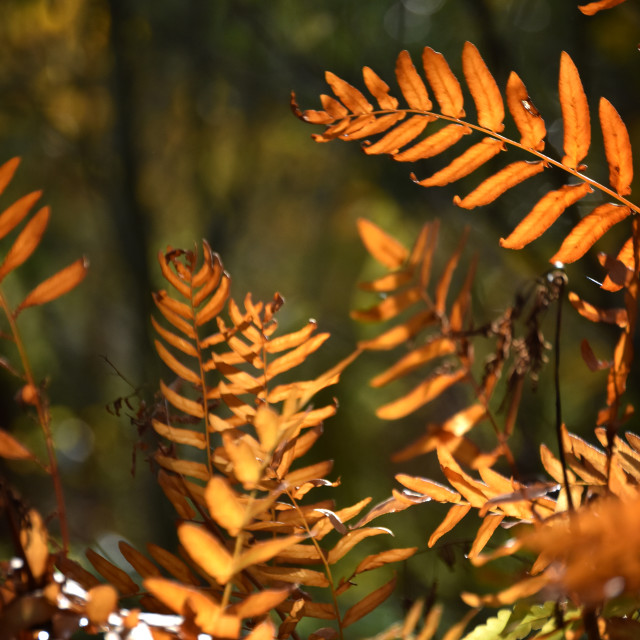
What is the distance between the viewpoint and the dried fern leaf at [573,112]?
0.19 m

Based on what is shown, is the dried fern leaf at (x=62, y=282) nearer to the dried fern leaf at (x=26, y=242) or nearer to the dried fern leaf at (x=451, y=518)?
the dried fern leaf at (x=26, y=242)

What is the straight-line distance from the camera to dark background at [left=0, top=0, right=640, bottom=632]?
50.4 inches

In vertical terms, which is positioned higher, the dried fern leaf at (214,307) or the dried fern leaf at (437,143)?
the dried fern leaf at (437,143)

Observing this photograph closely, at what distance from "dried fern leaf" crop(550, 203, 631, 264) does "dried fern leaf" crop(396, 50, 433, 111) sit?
0.21 ft

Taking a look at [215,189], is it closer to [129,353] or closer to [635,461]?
[129,353]

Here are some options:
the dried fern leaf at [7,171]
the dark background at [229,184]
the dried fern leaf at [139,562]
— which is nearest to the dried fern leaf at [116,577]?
the dried fern leaf at [139,562]

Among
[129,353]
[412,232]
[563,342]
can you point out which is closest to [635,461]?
[563,342]

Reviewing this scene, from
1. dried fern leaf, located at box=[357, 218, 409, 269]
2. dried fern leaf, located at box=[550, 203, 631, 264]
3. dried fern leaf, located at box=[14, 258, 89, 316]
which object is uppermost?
dried fern leaf, located at box=[14, 258, 89, 316]

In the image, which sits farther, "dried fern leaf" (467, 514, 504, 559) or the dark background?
the dark background

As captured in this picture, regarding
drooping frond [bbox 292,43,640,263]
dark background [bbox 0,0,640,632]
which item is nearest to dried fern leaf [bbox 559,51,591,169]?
drooping frond [bbox 292,43,640,263]

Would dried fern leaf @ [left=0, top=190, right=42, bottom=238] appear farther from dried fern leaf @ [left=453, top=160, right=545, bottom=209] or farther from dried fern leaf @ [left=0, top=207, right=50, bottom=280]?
dried fern leaf @ [left=453, top=160, right=545, bottom=209]

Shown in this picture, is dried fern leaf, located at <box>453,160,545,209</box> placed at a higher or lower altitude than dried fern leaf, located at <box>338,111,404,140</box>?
lower

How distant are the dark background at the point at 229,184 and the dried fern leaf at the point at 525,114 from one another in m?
0.76

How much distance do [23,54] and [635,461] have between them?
2084 millimetres
